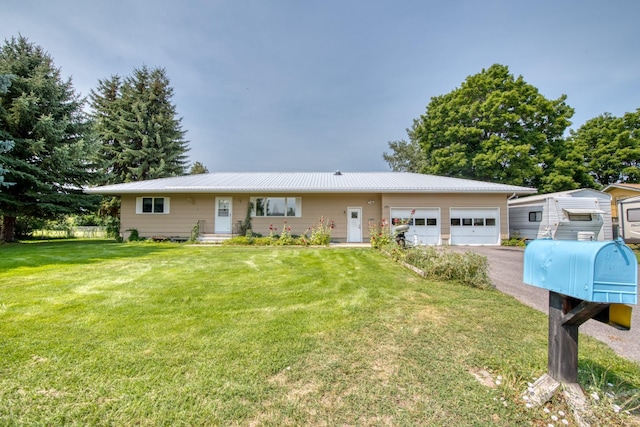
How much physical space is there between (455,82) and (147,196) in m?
24.0

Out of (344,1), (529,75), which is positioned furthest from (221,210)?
(529,75)

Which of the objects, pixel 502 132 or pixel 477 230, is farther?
pixel 502 132

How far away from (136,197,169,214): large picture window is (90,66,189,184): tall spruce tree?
6.03m

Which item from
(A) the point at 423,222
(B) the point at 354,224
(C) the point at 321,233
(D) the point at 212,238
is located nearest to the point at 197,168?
(D) the point at 212,238

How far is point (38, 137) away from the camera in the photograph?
468 inches

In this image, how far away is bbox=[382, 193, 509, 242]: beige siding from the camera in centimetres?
1270

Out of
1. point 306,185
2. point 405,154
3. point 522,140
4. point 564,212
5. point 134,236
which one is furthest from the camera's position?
point 405,154

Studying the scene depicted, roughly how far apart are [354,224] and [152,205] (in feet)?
33.5

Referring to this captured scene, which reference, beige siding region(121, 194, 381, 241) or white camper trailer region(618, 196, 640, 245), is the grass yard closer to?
beige siding region(121, 194, 381, 241)

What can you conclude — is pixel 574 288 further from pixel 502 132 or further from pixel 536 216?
pixel 502 132

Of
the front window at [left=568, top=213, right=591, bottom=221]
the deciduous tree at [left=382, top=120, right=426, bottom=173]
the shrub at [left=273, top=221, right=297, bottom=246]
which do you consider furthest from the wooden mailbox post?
the deciduous tree at [left=382, top=120, right=426, bottom=173]

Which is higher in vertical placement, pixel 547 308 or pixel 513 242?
pixel 513 242

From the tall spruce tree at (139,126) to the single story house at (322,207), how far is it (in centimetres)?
601

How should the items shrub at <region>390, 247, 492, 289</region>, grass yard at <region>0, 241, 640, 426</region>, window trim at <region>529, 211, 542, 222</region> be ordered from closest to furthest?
grass yard at <region>0, 241, 640, 426</region>, shrub at <region>390, 247, 492, 289</region>, window trim at <region>529, 211, 542, 222</region>
